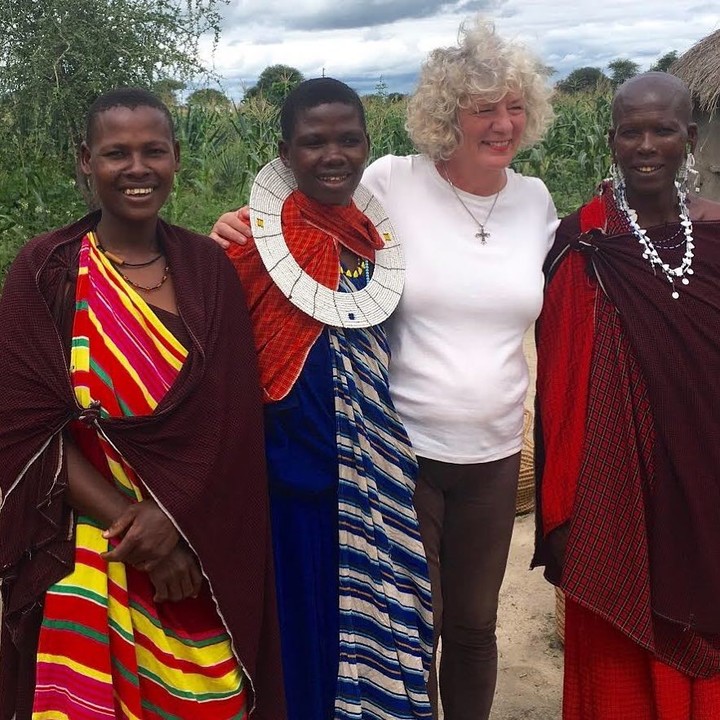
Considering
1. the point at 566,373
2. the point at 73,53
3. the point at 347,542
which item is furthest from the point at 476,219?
the point at 73,53

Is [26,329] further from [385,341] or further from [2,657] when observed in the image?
[385,341]

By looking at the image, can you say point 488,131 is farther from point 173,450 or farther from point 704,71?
point 704,71

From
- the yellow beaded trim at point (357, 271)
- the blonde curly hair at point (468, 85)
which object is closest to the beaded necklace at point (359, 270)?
the yellow beaded trim at point (357, 271)

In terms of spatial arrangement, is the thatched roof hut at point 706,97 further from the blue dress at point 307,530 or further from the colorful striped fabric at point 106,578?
the colorful striped fabric at point 106,578

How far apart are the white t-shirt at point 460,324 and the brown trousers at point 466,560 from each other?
0.08 metres

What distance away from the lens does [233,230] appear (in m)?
2.13

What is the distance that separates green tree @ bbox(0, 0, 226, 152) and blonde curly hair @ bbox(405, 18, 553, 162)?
4169mm

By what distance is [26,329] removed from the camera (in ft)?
5.50

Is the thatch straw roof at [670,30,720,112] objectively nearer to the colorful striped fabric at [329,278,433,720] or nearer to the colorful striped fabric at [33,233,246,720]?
the colorful striped fabric at [329,278,433,720]

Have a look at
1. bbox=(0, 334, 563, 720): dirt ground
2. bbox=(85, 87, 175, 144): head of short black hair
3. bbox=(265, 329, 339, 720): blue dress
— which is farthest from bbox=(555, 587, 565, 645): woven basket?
bbox=(85, 87, 175, 144): head of short black hair

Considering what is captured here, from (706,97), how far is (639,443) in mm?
4681

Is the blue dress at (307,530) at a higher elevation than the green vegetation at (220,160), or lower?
lower

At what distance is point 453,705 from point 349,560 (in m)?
0.73

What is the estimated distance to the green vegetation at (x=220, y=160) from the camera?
19.2ft
